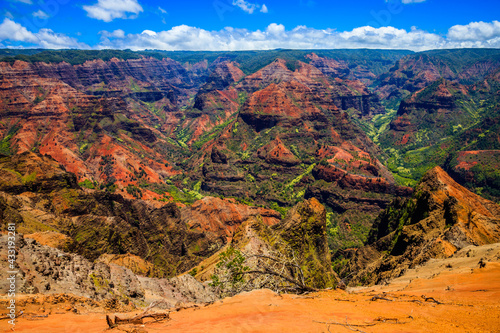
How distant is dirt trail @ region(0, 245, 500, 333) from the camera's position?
43.8 ft

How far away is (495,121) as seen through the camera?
181250 millimetres

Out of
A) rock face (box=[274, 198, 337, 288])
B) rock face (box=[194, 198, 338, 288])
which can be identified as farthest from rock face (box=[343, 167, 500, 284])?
rock face (box=[194, 198, 338, 288])

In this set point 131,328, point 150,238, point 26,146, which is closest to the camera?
point 131,328

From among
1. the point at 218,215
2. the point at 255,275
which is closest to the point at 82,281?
the point at 255,275

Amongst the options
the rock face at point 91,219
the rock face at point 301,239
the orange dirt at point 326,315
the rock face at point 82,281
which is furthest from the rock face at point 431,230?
the rock face at point 91,219

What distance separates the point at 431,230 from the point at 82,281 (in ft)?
161

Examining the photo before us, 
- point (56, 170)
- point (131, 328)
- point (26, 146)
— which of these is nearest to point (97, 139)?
point (26, 146)

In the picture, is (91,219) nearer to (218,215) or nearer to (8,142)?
(218,215)

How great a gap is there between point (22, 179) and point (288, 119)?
157 metres

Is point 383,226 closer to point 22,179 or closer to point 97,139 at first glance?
point 22,179

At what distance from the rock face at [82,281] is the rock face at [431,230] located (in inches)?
1112

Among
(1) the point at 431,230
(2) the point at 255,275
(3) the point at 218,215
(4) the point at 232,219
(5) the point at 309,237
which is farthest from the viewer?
(4) the point at 232,219

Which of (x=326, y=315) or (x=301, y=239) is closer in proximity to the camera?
(x=326, y=315)

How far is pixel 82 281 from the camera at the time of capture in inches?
1019
